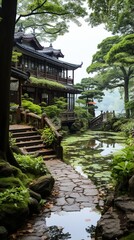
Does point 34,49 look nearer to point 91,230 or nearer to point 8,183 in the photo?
point 8,183

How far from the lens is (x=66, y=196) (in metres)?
6.55

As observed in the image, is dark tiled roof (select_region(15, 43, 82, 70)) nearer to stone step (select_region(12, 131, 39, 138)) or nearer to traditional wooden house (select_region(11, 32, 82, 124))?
traditional wooden house (select_region(11, 32, 82, 124))

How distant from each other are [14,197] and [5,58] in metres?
3.51

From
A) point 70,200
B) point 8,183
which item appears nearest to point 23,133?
point 70,200

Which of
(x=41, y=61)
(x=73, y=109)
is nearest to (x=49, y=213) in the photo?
(x=41, y=61)

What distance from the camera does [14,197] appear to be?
16.7 feet

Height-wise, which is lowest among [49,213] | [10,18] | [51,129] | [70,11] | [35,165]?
[49,213]

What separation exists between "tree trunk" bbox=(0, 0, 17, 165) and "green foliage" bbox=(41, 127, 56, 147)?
5.07 meters

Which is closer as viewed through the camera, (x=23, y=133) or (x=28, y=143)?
(x=28, y=143)

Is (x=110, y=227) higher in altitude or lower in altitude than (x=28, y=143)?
lower

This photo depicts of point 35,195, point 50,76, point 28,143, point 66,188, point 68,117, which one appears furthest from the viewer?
point 50,76

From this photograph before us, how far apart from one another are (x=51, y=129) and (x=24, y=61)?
15190 mm

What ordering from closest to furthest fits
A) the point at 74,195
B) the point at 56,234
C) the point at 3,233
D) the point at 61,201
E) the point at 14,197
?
the point at 3,233
the point at 56,234
the point at 14,197
the point at 61,201
the point at 74,195

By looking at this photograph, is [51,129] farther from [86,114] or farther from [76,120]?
[86,114]
